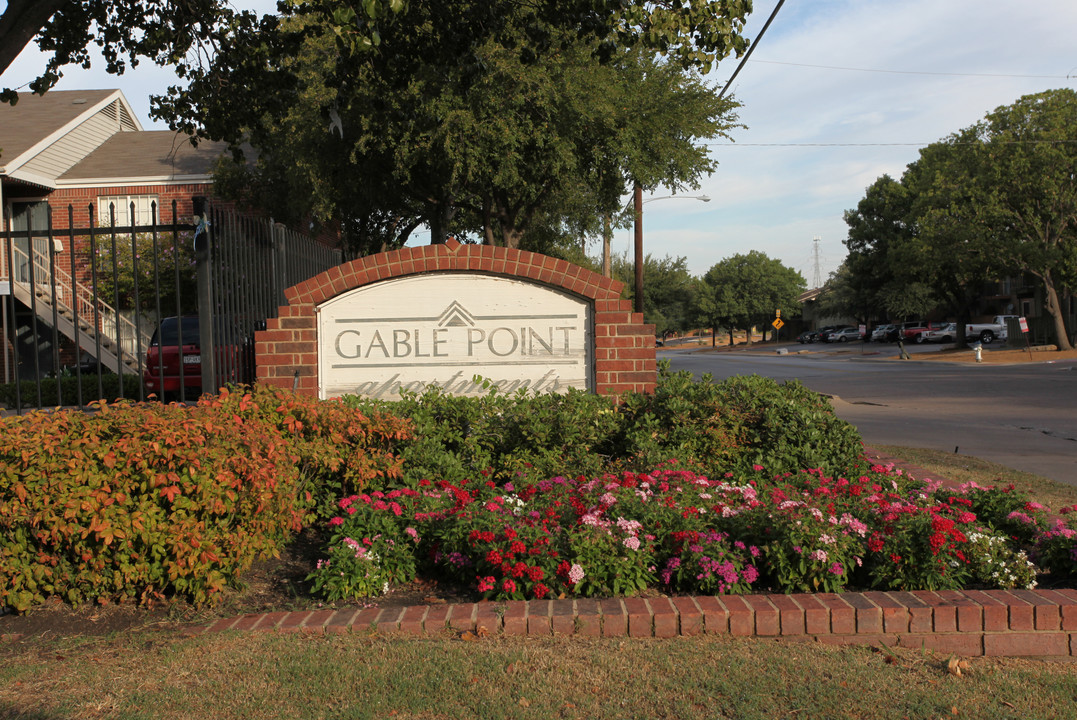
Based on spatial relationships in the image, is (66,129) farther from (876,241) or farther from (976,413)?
(876,241)

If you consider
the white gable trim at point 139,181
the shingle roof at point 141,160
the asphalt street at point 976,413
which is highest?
the shingle roof at point 141,160

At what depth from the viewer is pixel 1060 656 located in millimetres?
3447

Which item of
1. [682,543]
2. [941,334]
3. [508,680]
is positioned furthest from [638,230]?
[941,334]

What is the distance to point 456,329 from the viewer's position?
6617 millimetres

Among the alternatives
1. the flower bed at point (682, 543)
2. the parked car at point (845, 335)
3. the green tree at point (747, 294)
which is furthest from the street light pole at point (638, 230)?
the green tree at point (747, 294)

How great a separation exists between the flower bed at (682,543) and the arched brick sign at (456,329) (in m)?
2.11

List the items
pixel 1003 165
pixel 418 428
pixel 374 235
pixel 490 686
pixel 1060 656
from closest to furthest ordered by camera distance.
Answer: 1. pixel 490 686
2. pixel 1060 656
3. pixel 418 428
4. pixel 374 235
5. pixel 1003 165

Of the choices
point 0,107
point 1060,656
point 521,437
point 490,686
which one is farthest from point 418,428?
point 0,107

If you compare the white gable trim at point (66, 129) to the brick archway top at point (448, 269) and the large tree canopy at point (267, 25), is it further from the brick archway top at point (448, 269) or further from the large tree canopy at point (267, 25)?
the brick archway top at point (448, 269)

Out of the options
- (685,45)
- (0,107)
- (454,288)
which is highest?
(0,107)

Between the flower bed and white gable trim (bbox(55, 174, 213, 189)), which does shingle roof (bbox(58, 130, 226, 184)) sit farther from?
the flower bed

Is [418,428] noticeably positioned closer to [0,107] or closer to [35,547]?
[35,547]

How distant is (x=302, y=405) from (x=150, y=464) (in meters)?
1.19

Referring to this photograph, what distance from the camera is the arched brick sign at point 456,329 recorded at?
256 inches
